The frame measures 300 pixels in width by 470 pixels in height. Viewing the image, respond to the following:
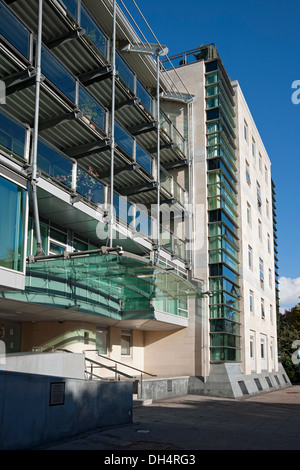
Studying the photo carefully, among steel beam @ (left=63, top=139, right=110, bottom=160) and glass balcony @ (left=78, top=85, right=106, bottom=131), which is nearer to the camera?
glass balcony @ (left=78, top=85, right=106, bottom=131)

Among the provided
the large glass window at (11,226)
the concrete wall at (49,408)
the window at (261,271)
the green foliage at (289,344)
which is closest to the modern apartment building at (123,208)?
the large glass window at (11,226)

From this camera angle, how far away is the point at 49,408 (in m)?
9.41

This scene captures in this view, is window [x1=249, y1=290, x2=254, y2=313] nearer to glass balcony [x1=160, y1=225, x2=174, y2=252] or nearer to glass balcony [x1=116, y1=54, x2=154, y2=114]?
glass balcony [x1=160, y1=225, x2=174, y2=252]

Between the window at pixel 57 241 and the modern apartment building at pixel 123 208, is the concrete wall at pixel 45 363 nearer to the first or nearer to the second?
the modern apartment building at pixel 123 208

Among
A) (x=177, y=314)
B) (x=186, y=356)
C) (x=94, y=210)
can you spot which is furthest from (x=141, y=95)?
(x=186, y=356)

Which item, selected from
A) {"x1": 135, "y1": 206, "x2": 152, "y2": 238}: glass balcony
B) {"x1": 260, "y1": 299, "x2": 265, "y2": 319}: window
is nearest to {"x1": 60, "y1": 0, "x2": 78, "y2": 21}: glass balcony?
{"x1": 135, "y1": 206, "x2": 152, "y2": 238}: glass balcony

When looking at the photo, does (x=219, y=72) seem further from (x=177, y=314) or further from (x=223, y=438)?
(x=223, y=438)

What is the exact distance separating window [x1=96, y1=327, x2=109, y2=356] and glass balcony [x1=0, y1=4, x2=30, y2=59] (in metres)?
11.7

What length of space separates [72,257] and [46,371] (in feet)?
10.9

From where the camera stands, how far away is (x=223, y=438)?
1066 cm

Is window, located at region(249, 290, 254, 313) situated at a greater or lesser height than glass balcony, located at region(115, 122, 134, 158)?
lesser

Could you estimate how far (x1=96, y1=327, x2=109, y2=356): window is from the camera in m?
21.1

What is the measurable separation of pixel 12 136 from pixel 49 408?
727 centimetres

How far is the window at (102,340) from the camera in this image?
21078 millimetres
